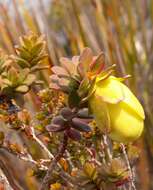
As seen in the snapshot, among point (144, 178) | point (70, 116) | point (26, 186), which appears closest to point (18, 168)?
point (26, 186)

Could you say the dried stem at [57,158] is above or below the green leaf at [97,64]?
below

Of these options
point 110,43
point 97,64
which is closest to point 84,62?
point 97,64

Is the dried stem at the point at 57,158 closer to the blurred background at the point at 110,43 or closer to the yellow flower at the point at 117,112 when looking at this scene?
the yellow flower at the point at 117,112

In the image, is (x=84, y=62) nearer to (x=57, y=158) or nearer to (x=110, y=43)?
(x=57, y=158)

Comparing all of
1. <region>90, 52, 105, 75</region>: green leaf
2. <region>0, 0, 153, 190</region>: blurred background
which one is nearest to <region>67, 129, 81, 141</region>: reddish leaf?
<region>90, 52, 105, 75</region>: green leaf

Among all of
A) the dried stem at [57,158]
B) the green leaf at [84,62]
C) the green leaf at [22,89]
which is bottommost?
the dried stem at [57,158]

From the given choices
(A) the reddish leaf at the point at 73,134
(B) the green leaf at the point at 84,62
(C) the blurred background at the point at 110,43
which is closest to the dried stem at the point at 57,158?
(A) the reddish leaf at the point at 73,134

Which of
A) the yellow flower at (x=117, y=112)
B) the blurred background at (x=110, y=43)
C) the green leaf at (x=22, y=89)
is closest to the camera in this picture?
the yellow flower at (x=117, y=112)

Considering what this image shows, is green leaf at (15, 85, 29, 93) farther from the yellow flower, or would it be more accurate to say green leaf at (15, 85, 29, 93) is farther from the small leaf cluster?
the yellow flower
